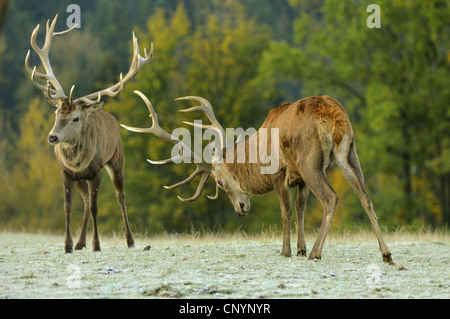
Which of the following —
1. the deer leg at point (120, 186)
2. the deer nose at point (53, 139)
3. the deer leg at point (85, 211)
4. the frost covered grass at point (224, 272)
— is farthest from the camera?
the deer leg at point (120, 186)

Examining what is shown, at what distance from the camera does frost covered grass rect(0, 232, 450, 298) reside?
6562 mm

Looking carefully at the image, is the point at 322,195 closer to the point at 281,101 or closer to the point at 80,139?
the point at 80,139

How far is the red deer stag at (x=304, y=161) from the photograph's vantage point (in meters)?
8.58

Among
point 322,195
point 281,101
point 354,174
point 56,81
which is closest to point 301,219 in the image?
point 322,195

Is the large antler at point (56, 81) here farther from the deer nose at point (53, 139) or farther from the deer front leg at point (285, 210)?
the deer front leg at point (285, 210)

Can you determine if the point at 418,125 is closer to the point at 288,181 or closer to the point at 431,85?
the point at 431,85

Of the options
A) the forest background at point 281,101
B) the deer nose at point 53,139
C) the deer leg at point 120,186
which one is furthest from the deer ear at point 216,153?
the forest background at point 281,101

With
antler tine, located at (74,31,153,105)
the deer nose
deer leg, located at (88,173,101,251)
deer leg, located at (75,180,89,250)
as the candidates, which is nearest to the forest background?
deer leg, located at (75,180,89,250)

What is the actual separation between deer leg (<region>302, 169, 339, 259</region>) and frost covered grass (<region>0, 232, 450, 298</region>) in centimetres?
24

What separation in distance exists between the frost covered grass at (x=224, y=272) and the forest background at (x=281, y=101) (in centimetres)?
1489

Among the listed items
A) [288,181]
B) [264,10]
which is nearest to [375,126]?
[288,181]

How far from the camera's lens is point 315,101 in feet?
29.5

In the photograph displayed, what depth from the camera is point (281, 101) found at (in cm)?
3331

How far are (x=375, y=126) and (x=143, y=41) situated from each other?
12.9m
